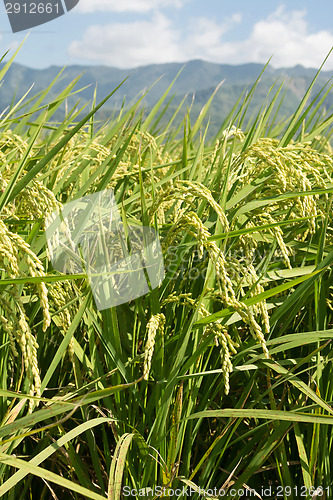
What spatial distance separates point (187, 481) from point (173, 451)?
3.2 inches

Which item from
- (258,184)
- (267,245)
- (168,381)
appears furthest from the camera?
(267,245)

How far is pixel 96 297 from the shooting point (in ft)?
4.07

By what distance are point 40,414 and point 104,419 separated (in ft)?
0.53

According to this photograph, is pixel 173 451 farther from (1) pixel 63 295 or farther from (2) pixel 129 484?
(1) pixel 63 295

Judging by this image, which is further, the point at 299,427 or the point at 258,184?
the point at 258,184

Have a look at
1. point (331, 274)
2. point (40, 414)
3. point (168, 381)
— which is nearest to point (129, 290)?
point (168, 381)

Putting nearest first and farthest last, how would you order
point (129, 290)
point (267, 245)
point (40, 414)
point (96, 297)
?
1. point (40, 414)
2. point (96, 297)
3. point (129, 290)
4. point (267, 245)

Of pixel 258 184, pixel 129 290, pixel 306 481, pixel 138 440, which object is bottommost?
pixel 306 481

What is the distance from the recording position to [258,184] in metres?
1.51

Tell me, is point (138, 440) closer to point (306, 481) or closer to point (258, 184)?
point (306, 481)

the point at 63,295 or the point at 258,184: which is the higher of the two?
the point at 258,184

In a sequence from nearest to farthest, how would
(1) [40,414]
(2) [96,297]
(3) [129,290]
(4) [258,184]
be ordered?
1. (1) [40,414]
2. (2) [96,297]
3. (3) [129,290]
4. (4) [258,184]

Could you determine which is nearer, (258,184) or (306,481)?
(306,481)

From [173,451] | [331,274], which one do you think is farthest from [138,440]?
[331,274]
